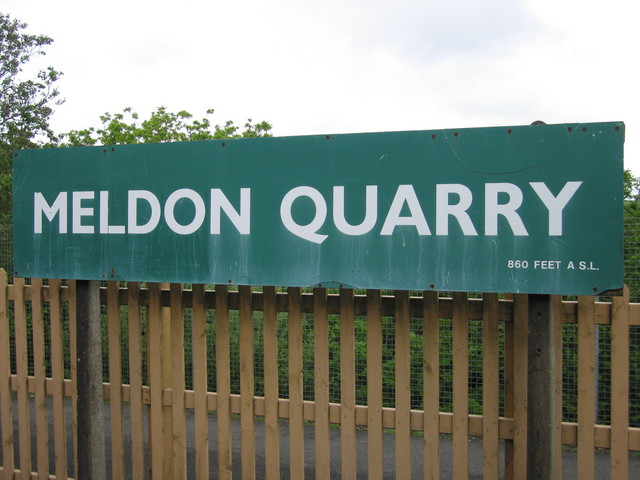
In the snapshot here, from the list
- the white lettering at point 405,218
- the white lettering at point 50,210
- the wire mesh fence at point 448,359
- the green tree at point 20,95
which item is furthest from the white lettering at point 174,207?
the green tree at point 20,95

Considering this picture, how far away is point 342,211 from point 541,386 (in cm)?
134

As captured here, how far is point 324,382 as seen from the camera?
344 cm

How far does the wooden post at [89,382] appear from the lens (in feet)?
11.9

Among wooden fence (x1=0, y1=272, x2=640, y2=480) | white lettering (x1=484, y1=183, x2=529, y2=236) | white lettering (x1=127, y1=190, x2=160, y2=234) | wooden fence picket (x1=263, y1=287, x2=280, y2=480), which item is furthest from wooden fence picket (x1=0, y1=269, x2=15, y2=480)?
white lettering (x1=484, y1=183, x2=529, y2=236)

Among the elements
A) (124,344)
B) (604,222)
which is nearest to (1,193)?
(124,344)

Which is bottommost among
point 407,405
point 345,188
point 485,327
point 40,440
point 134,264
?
point 40,440

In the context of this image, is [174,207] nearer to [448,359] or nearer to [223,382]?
[223,382]

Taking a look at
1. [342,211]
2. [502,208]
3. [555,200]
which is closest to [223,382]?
[342,211]

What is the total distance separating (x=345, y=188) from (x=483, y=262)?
81cm

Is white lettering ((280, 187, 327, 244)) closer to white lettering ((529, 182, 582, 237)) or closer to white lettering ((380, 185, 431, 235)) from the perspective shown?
white lettering ((380, 185, 431, 235))

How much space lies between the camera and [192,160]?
327 cm

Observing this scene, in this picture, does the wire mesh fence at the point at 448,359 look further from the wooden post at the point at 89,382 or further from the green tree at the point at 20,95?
the green tree at the point at 20,95

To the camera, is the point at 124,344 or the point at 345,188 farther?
the point at 124,344

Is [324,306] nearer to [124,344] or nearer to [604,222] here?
[604,222]
